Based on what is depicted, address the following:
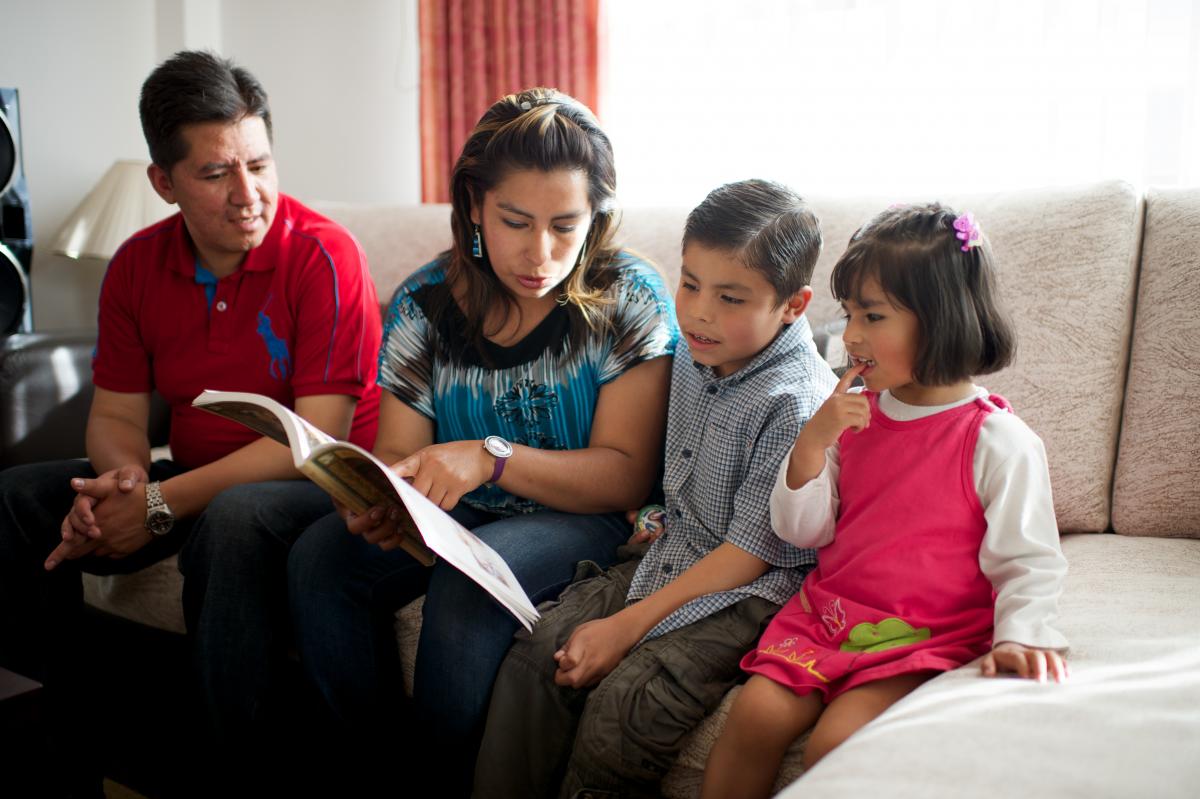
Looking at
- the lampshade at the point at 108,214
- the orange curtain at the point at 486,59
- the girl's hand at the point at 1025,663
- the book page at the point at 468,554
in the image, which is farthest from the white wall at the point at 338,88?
the girl's hand at the point at 1025,663

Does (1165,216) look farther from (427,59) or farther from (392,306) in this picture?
(427,59)

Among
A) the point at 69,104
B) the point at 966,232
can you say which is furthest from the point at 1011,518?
the point at 69,104

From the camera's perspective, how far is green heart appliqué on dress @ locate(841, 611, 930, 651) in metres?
1.09

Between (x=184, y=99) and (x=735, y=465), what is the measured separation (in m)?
1.08

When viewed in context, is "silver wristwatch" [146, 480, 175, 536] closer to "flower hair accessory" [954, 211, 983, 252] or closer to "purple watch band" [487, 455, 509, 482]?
"purple watch band" [487, 455, 509, 482]

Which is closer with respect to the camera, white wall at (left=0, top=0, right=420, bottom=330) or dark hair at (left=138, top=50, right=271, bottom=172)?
dark hair at (left=138, top=50, right=271, bottom=172)

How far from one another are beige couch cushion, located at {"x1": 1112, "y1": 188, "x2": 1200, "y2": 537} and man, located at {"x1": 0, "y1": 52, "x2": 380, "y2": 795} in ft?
4.07

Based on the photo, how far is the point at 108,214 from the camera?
9.80 ft

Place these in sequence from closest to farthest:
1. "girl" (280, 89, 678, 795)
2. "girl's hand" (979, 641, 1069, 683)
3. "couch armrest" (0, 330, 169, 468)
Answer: "girl's hand" (979, 641, 1069, 683), "girl" (280, 89, 678, 795), "couch armrest" (0, 330, 169, 468)

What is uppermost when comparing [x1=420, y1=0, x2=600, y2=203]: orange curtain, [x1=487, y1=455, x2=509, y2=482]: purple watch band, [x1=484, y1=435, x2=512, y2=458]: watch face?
[x1=420, y1=0, x2=600, y2=203]: orange curtain

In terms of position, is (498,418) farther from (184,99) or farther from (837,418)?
(184,99)

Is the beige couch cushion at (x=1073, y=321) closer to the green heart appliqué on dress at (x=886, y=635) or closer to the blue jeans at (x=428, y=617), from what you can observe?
the green heart appliqué on dress at (x=886, y=635)

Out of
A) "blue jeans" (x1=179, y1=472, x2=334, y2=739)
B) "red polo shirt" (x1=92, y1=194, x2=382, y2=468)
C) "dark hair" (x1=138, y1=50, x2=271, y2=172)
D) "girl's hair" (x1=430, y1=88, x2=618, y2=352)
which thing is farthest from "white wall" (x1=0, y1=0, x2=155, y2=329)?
"girl's hair" (x1=430, y1=88, x2=618, y2=352)

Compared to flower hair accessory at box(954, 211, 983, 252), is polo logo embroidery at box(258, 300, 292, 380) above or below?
below
